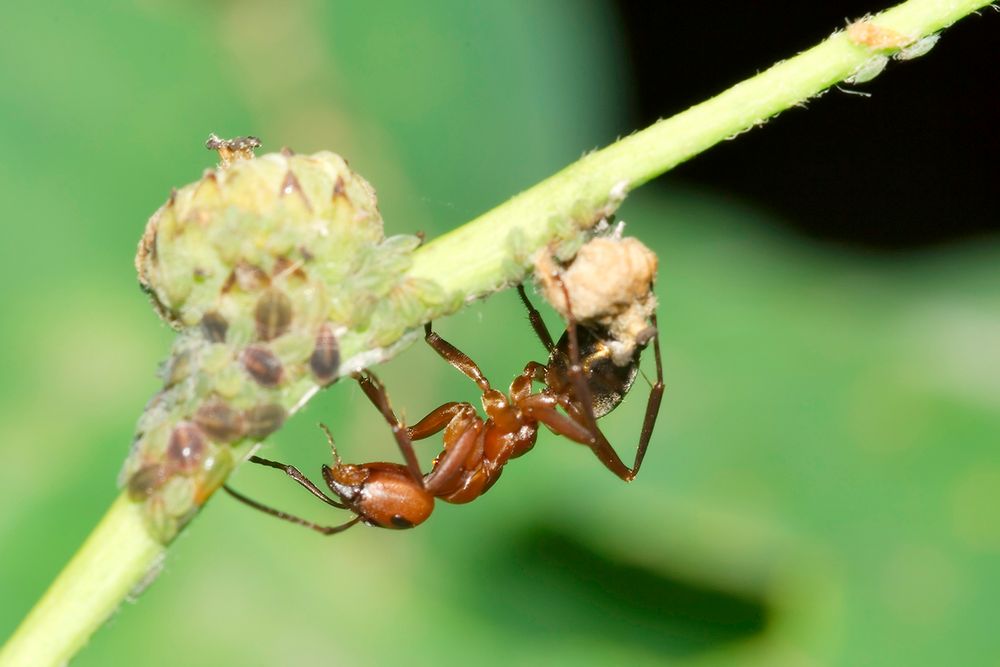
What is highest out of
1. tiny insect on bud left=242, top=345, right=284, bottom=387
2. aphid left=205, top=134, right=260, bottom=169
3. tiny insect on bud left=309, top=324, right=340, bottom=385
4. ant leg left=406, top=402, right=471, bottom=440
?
aphid left=205, top=134, right=260, bottom=169

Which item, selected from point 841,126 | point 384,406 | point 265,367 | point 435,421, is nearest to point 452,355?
point 384,406

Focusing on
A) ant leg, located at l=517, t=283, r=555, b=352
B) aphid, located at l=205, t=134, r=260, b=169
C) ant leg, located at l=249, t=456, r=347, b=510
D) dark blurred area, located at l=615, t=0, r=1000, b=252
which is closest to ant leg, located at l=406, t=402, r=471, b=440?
ant leg, located at l=249, t=456, r=347, b=510

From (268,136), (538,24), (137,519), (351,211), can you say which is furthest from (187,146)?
(137,519)

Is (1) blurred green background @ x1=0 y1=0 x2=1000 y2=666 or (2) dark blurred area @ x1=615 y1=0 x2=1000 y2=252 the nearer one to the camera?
(1) blurred green background @ x1=0 y1=0 x2=1000 y2=666

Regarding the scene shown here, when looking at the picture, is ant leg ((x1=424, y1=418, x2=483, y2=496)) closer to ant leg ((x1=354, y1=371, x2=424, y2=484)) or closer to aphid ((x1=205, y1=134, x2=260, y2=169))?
ant leg ((x1=354, y1=371, x2=424, y2=484))

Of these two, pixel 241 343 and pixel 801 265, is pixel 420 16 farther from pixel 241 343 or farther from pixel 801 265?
pixel 241 343
